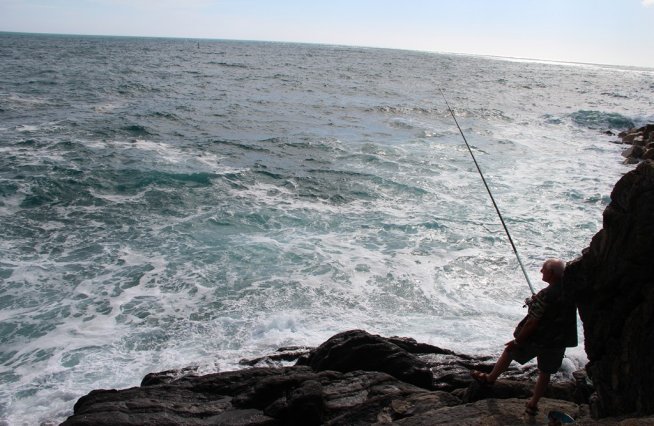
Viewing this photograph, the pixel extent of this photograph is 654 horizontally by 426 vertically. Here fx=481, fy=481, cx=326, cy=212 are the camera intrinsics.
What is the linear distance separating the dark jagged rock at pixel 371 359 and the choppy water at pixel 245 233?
48.9 inches

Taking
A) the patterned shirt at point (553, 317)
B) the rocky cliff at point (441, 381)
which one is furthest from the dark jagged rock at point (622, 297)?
the patterned shirt at point (553, 317)

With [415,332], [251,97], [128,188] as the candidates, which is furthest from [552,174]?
[251,97]

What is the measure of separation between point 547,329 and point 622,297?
25.1 inches

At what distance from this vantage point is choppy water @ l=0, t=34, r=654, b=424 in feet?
21.0

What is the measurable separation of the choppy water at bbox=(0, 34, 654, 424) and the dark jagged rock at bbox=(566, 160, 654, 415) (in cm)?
232

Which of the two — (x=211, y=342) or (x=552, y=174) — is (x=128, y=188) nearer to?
(x=211, y=342)

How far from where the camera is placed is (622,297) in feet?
11.6

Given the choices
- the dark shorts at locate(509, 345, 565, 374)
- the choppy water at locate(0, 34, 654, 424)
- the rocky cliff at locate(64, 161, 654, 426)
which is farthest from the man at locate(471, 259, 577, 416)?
the choppy water at locate(0, 34, 654, 424)

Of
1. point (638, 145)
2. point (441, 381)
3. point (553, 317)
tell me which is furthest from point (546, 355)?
point (638, 145)

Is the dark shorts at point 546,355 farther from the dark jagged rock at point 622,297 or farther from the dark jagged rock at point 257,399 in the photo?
the dark jagged rock at point 257,399

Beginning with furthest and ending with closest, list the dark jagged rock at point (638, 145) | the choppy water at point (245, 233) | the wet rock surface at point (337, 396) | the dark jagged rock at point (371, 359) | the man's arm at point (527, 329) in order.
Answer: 1. the dark jagged rock at point (638, 145)
2. the choppy water at point (245, 233)
3. the dark jagged rock at point (371, 359)
4. the wet rock surface at point (337, 396)
5. the man's arm at point (527, 329)

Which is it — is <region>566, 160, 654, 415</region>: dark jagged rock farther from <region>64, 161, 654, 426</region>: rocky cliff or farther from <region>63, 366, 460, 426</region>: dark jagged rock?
<region>63, 366, 460, 426</region>: dark jagged rock

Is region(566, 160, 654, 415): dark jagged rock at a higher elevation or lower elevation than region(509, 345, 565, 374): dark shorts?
higher

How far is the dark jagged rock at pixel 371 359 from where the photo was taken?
5.02 m
